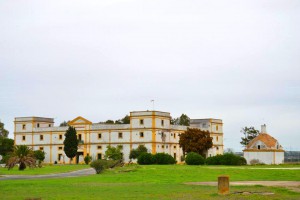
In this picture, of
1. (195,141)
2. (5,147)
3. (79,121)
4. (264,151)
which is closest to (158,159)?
(195,141)

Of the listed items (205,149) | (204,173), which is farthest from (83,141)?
(204,173)

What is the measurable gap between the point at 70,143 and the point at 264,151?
3330 centimetres

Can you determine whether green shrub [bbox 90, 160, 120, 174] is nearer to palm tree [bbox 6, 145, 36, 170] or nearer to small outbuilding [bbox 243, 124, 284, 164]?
palm tree [bbox 6, 145, 36, 170]

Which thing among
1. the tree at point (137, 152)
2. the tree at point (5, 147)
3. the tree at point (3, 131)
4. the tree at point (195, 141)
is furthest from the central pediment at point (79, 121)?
the tree at point (195, 141)

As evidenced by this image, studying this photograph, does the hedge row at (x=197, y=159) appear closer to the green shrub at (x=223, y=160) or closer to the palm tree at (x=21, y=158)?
the green shrub at (x=223, y=160)

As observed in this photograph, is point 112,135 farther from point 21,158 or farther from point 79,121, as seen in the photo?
point 21,158

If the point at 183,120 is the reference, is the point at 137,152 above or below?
below

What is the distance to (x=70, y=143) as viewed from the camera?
100750mm

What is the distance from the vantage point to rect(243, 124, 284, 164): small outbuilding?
91812 mm

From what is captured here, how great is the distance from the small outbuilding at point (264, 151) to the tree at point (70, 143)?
29.8 meters

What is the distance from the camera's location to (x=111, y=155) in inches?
3573

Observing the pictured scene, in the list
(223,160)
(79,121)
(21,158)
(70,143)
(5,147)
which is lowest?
(223,160)

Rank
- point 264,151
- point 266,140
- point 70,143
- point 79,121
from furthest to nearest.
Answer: point 79,121 < point 70,143 < point 266,140 < point 264,151

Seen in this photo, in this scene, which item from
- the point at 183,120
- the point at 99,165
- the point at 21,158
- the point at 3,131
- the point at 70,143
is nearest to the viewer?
the point at 99,165
